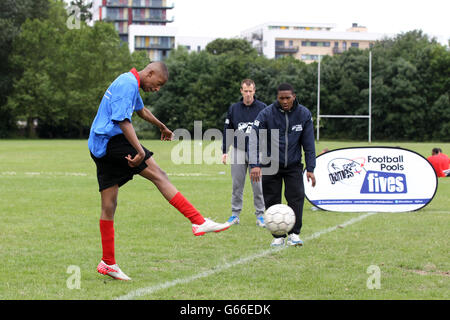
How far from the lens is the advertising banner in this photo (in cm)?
1016

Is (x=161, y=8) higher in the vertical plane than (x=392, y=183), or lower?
higher

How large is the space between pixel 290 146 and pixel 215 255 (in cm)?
162

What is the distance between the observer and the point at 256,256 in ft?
21.7

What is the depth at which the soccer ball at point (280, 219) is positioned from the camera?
6738 millimetres

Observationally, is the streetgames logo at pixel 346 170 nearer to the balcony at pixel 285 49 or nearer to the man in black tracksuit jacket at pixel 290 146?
the man in black tracksuit jacket at pixel 290 146

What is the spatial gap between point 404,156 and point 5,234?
6617 millimetres

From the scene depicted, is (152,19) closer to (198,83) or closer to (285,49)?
(285,49)

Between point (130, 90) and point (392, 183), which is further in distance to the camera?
point (392, 183)

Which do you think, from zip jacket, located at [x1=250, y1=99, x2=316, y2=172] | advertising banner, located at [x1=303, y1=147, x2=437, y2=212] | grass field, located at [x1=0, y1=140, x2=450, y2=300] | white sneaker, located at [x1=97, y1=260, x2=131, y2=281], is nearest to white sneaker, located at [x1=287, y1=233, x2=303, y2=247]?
grass field, located at [x1=0, y1=140, x2=450, y2=300]

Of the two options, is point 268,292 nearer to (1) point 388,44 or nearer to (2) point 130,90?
(2) point 130,90

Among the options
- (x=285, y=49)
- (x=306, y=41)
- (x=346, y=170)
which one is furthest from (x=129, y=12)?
(x=346, y=170)

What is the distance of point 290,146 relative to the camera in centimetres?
713
